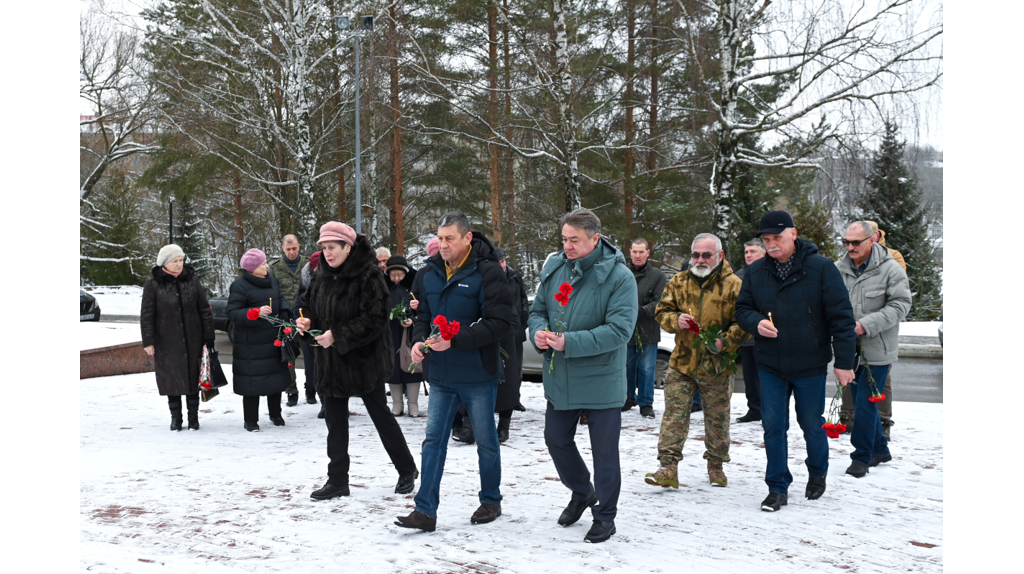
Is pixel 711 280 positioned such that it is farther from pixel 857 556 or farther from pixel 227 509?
pixel 227 509

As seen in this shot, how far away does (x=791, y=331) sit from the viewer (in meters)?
5.25

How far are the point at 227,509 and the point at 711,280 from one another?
12.3ft

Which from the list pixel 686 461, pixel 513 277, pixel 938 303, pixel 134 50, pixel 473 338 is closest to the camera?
pixel 473 338

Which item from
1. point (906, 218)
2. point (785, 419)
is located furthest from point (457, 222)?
point (906, 218)

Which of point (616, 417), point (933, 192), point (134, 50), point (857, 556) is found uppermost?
point (134, 50)

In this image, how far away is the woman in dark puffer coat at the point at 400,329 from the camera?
26.5 ft

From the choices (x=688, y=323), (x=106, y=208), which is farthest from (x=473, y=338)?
(x=106, y=208)

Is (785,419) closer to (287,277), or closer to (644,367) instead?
(644,367)

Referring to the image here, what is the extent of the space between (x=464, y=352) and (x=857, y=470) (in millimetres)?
3376

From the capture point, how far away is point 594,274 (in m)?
4.66

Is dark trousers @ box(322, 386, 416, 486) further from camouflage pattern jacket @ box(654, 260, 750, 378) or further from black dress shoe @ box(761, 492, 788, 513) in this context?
black dress shoe @ box(761, 492, 788, 513)
